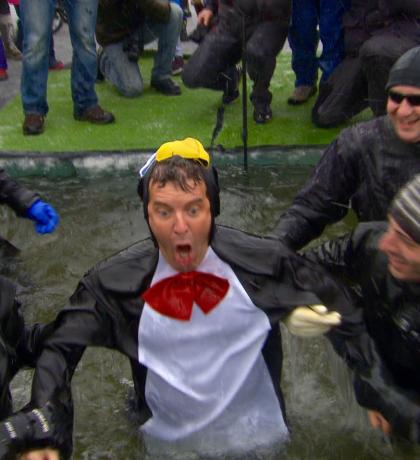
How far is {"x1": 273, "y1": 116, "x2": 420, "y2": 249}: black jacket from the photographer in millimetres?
3264

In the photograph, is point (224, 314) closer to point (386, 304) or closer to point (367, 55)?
point (386, 304)

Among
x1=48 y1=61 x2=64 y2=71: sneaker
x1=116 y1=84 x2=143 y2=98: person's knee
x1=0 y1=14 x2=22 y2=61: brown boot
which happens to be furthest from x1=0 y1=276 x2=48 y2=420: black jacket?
x1=0 y1=14 x2=22 y2=61: brown boot

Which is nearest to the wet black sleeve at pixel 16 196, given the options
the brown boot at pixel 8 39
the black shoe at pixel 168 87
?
the black shoe at pixel 168 87

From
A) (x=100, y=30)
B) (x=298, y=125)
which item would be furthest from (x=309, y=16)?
(x=100, y=30)

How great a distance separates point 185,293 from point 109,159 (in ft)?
11.4

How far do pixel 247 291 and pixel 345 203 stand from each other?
109 centimetres

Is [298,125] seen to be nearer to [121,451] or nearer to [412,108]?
[412,108]

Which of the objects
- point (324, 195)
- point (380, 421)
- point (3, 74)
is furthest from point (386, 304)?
point (3, 74)

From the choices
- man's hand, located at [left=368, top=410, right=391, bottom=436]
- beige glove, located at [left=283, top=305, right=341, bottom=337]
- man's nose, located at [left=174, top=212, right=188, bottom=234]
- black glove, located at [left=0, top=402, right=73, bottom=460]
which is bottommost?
man's hand, located at [left=368, top=410, right=391, bottom=436]

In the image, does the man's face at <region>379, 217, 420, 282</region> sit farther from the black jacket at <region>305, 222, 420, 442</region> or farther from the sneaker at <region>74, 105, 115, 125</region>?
the sneaker at <region>74, 105, 115, 125</region>

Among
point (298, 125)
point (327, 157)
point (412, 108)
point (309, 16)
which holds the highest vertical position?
point (412, 108)

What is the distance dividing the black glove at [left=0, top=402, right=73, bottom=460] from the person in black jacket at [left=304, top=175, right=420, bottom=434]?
3.29 feet

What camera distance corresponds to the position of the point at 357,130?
3.37m

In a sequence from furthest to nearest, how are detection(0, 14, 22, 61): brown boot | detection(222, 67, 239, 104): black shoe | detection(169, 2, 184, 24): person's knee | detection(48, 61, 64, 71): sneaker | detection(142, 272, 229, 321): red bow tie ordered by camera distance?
detection(0, 14, 22, 61): brown boot
detection(48, 61, 64, 71): sneaker
detection(169, 2, 184, 24): person's knee
detection(222, 67, 239, 104): black shoe
detection(142, 272, 229, 321): red bow tie
